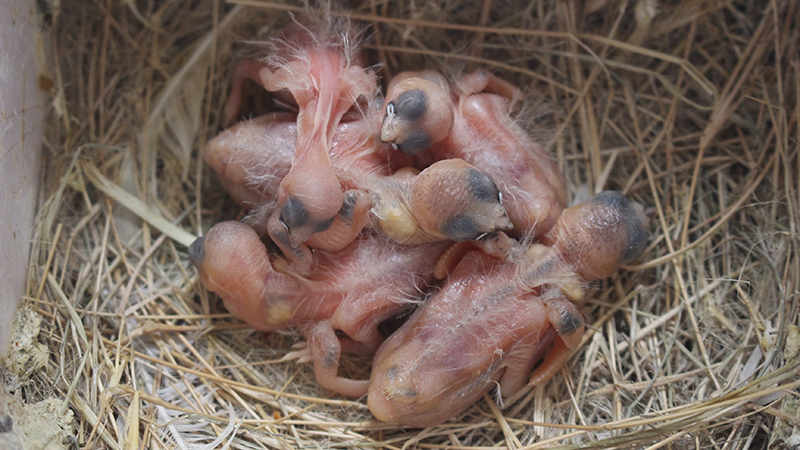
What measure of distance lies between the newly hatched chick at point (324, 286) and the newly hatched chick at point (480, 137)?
11.8 inches

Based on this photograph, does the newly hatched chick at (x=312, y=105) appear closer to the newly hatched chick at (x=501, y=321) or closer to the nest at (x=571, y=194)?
the nest at (x=571, y=194)

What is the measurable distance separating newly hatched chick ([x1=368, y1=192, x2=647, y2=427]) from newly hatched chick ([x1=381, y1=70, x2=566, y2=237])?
0.11m

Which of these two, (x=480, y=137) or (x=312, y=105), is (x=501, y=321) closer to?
(x=480, y=137)

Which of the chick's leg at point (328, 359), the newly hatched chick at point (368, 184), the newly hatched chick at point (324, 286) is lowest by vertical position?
the chick's leg at point (328, 359)

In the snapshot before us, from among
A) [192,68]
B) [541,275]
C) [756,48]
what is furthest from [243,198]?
[756,48]

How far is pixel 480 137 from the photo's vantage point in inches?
75.4

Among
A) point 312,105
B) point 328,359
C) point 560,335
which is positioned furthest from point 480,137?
point 328,359

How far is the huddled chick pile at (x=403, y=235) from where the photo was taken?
1666mm

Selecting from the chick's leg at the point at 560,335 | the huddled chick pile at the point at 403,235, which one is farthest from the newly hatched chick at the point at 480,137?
the chick's leg at the point at 560,335

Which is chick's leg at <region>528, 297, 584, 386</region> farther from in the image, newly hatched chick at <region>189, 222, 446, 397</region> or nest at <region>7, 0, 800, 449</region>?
newly hatched chick at <region>189, 222, 446, 397</region>

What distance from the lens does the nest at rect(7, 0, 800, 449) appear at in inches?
66.9

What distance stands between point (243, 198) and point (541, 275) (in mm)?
994

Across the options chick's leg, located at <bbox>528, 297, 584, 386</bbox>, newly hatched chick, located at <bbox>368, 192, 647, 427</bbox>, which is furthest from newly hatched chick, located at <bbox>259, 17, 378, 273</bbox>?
chick's leg, located at <bbox>528, 297, 584, 386</bbox>

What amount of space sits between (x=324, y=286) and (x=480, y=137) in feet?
2.25
